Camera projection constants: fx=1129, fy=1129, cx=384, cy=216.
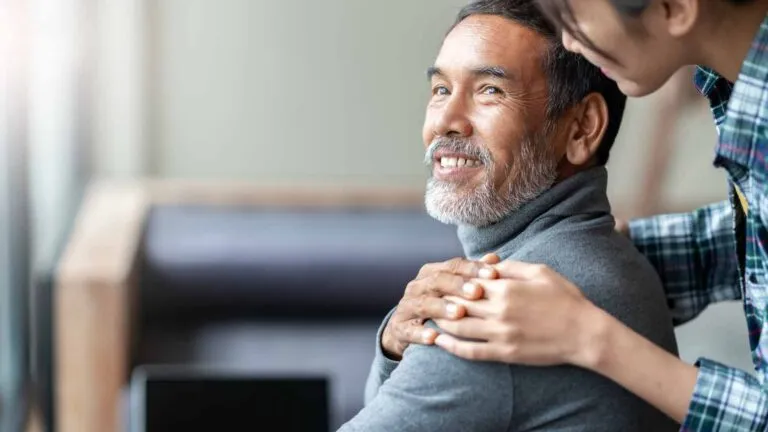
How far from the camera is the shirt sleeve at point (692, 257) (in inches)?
61.3

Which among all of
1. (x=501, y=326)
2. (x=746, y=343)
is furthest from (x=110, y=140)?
(x=501, y=326)

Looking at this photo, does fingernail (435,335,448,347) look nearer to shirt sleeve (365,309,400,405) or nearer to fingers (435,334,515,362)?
fingers (435,334,515,362)

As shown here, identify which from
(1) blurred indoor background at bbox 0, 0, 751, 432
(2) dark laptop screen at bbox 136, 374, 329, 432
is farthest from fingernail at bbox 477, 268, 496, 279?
(1) blurred indoor background at bbox 0, 0, 751, 432

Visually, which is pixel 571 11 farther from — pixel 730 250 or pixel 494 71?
pixel 730 250

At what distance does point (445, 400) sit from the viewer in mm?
1172

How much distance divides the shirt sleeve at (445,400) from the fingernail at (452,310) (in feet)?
0.15

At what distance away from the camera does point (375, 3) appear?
3.90m

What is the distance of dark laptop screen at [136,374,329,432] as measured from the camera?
86.0 inches

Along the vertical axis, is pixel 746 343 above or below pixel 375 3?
Result: below

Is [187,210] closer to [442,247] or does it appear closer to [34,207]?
[34,207]

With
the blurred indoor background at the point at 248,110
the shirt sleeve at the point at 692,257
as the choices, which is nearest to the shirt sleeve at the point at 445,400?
the shirt sleeve at the point at 692,257

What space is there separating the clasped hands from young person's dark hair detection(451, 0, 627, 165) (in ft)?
0.83

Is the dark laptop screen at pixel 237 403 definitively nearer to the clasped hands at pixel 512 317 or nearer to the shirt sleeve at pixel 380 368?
the shirt sleeve at pixel 380 368

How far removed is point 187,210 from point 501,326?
233 centimetres
